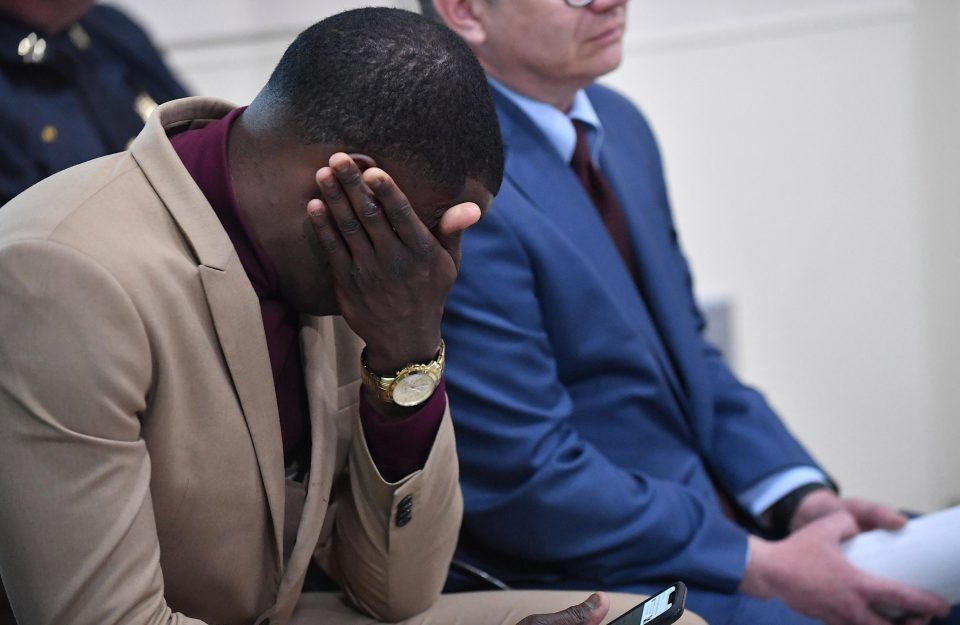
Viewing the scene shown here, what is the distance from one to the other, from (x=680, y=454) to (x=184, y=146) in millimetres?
832

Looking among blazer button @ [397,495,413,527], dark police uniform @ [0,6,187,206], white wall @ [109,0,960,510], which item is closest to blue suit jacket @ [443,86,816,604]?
blazer button @ [397,495,413,527]

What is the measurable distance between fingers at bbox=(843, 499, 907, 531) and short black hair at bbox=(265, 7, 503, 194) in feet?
2.74

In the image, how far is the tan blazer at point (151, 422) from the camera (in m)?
0.89

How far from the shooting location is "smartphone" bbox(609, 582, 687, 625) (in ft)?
3.28

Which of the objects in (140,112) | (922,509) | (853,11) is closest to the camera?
(140,112)

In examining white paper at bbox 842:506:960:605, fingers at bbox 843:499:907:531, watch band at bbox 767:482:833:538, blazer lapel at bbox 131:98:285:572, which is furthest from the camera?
watch band at bbox 767:482:833:538

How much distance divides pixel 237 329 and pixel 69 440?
18 cm

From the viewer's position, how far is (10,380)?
2.89ft

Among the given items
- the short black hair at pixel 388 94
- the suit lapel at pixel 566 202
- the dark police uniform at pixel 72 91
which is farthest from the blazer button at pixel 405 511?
the dark police uniform at pixel 72 91

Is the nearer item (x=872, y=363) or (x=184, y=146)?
(x=184, y=146)

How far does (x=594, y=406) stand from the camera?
4.92 feet

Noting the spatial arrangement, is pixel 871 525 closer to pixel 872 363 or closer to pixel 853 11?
pixel 872 363

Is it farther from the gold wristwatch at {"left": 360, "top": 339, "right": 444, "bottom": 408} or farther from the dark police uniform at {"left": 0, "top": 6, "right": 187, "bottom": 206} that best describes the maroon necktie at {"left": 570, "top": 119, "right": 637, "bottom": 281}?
the dark police uniform at {"left": 0, "top": 6, "right": 187, "bottom": 206}

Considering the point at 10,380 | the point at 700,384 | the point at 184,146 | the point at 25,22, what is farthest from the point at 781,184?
the point at 10,380
